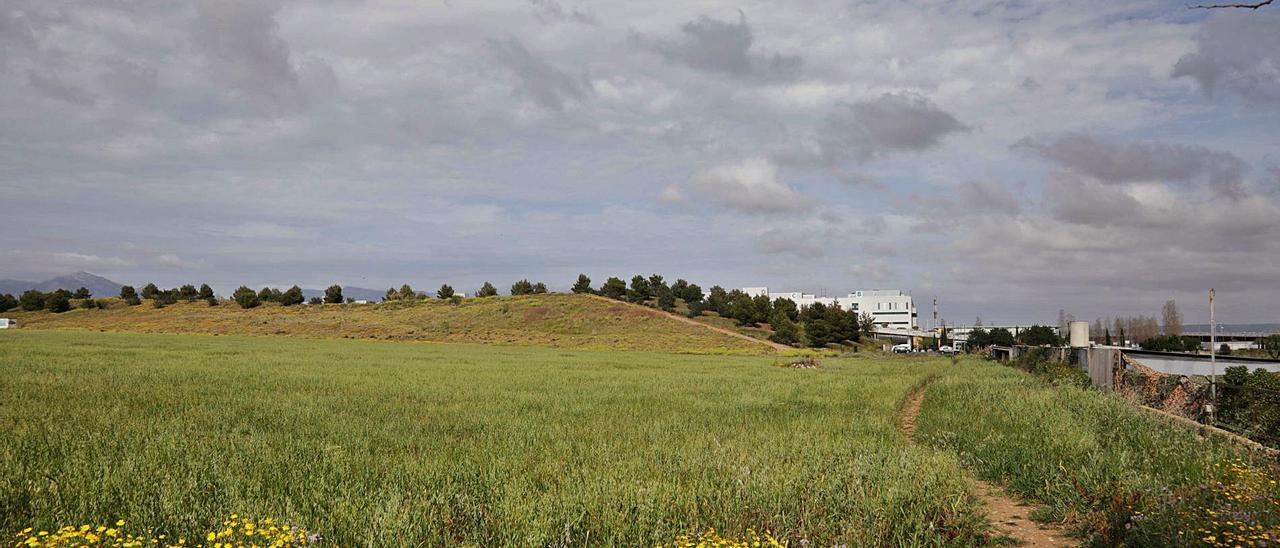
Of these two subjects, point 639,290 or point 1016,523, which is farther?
point 639,290

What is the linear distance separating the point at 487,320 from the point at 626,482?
3353 inches

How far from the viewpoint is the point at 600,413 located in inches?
687

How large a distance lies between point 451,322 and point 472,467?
82722 millimetres

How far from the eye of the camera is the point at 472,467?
1002cm

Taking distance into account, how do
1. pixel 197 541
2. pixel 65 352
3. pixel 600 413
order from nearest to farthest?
pixel 197 541
pixel 600 413
pixel 65 352

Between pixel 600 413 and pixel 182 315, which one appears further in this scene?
pixel 182 315

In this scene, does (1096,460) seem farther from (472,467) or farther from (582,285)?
(582,285)

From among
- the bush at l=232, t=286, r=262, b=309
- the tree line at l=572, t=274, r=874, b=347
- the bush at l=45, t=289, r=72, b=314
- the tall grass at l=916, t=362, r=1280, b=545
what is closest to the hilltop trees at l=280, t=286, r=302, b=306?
the bush at l=232, t=286, r=262, b=309

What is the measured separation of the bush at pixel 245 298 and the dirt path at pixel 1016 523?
371 feet

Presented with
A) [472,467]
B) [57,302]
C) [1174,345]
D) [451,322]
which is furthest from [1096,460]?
[57,302]

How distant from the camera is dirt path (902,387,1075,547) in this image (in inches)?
327

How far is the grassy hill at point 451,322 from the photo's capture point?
78125mm

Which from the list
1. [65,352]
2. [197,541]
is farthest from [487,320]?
[197,541]

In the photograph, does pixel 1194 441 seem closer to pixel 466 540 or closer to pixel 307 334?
pixel 466 540
